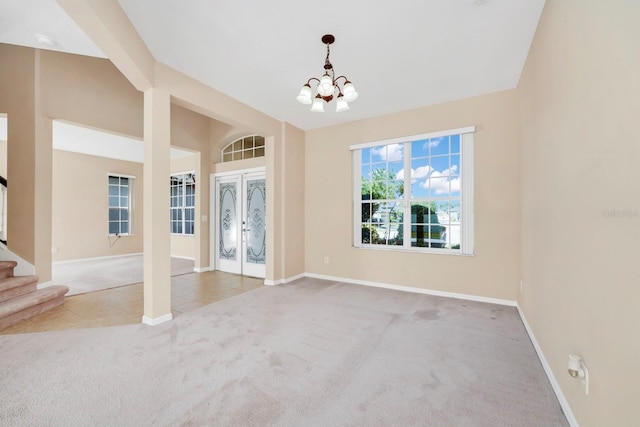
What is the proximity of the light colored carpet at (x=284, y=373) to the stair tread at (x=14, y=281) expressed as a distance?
3.14 feet

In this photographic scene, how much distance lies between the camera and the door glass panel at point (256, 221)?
5215mm

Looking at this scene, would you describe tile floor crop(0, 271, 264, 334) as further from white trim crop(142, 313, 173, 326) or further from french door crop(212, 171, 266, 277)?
french door crop(212, 171, 266, 277)

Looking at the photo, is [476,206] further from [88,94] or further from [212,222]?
[88,94]

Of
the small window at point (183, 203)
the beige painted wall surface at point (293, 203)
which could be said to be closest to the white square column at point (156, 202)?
the beige painted wall surface at point (293, 203)

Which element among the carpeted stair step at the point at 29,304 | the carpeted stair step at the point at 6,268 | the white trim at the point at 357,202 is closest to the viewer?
the carpeted stair step at the point at 29,304

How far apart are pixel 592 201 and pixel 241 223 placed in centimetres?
513

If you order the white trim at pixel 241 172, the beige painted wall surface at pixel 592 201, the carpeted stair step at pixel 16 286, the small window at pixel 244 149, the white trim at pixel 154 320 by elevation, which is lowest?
the white trim at pixel 154 320

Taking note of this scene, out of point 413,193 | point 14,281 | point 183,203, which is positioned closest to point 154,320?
point 14,281

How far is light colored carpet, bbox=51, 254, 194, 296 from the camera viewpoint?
4.55 meters

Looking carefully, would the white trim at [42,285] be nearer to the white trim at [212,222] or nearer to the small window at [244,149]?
the white trim at [212,222]

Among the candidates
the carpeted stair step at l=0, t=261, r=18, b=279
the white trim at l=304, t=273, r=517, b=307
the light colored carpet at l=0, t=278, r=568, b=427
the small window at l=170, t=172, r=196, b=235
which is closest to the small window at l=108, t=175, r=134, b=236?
the small window at l=170, t=172, r=196, b=235

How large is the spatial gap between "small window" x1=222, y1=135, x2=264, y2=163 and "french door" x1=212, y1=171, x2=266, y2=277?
17.2 inches

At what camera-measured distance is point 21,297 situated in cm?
327

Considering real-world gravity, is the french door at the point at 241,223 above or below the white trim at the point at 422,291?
above
